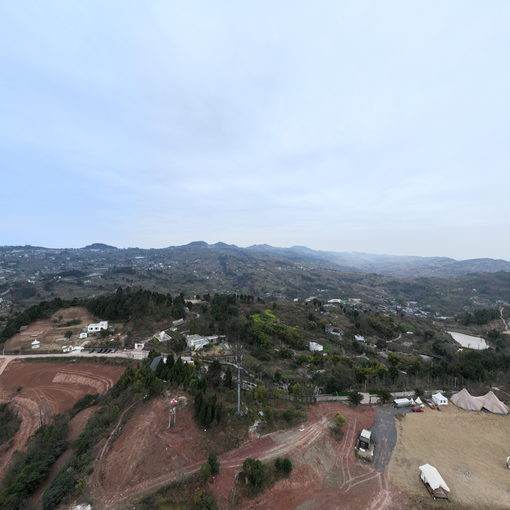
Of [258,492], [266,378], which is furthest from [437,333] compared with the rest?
[258,492]

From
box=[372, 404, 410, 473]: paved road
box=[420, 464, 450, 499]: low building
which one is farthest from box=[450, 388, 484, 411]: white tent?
box=[420, 464, 450, 499]: low building

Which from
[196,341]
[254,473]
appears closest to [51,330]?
[196,341]

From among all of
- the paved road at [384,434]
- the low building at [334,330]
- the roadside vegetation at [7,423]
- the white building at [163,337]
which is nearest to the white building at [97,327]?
the white building at [163,337]

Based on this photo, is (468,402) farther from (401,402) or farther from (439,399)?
(401,402)

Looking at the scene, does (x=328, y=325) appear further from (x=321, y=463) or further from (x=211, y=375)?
(x=321, y=463)

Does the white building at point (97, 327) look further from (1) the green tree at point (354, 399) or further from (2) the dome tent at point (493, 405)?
(2) the dome tent at point (493, 405)

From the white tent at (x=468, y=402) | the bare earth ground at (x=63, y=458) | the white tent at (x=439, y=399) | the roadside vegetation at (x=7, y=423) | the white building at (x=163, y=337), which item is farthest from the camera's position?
the white building at (x=163, y=337)

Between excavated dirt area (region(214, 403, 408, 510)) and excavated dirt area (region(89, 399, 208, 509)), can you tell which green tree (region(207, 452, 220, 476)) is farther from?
excavated dirt area (region(89, 399, 208, 509))
